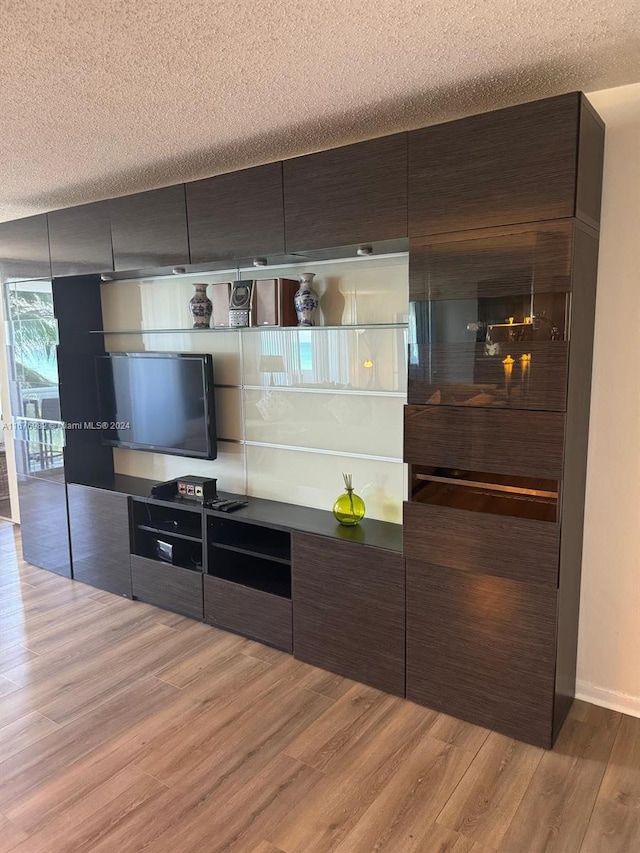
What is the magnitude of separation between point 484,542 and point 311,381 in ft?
4.44

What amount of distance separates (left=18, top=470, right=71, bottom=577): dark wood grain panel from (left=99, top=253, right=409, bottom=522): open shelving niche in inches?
31.2

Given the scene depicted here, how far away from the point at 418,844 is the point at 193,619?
6.15 ft

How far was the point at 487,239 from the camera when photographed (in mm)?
2250

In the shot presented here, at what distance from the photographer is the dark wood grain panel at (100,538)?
372cm

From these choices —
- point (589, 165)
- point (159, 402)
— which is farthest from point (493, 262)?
point (159, 402)

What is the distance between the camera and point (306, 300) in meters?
3.04

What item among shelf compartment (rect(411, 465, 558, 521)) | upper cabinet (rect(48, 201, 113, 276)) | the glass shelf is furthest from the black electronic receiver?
upper cabinet (rect(48, 201, 113, 276))

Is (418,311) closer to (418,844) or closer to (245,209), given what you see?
(245,209)

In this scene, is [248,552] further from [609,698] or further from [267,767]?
[609,698]

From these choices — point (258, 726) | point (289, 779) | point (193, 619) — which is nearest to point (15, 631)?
point (193, 619)

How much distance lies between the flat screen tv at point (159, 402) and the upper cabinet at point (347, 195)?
1093 millimetres

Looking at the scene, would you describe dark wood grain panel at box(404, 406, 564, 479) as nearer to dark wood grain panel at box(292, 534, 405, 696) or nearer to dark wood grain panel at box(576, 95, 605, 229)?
dark wood grain panel at box(292, 534, 405, 696)

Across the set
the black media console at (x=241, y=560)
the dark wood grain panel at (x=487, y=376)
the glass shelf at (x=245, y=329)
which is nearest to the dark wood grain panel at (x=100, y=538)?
the black media console at (x=241, y=560)

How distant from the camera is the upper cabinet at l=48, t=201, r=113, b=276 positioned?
3.54m
